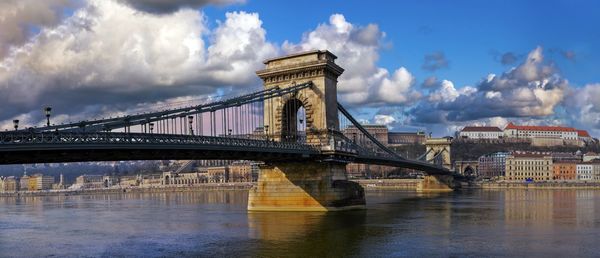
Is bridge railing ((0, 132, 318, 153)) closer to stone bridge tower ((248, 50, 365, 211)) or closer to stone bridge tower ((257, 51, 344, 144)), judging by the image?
stone bridge tower ((248, 50, 365, 211))

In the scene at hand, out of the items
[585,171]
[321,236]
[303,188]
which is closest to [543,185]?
[585,171]

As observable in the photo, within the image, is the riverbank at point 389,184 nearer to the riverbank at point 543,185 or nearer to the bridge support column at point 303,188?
the riverbank at point 543,185

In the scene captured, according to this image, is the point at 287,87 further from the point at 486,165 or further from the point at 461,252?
the point at 486,165

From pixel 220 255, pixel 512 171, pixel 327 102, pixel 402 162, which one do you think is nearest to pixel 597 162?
pixel 512 171

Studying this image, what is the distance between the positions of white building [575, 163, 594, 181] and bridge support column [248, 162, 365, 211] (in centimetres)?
12921

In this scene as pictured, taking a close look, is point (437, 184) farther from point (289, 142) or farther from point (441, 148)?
point (289, 142)

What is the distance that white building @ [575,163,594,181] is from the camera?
6462 inches

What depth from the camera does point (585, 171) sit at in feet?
544

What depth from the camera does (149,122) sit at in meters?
37.1

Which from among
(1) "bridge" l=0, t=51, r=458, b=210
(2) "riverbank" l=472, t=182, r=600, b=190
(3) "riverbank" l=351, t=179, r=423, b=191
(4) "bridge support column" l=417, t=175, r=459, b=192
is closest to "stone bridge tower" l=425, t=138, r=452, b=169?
(3) "riverbank" l=351, t=179, r=423, b=191

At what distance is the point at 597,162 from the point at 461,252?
156919 mm

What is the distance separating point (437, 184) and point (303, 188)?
8020 cm

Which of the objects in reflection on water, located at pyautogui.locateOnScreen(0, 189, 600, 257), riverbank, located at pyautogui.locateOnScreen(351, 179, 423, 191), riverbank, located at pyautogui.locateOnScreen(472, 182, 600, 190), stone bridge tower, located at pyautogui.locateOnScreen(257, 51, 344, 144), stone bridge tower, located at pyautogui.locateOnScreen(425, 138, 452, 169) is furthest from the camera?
riverbank, located at pyautogui.locateOnScreen(351, 179, 423, 191)

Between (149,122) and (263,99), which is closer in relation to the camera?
(149,122)
